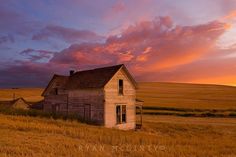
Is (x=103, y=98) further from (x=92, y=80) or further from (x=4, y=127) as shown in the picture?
(x=4, y=127)

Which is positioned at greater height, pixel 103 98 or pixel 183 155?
pixel 103 98

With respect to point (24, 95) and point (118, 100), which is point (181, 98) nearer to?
point (24, 95)

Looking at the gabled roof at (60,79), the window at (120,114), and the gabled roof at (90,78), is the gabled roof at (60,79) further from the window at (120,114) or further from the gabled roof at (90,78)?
the window at (120,114)

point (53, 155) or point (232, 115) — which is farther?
point (232, 115)

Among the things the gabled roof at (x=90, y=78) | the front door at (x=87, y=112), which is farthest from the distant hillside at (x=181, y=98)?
the front door at (x=87, y=112)

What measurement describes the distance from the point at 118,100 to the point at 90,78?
3617mm

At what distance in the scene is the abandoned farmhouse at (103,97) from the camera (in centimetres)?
3002

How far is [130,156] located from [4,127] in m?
10.2

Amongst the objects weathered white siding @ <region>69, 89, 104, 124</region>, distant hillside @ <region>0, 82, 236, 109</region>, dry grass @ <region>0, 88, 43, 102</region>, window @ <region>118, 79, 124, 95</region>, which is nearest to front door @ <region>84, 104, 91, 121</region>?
weathered white siding @ <region>69, 89, 104, 124</region>

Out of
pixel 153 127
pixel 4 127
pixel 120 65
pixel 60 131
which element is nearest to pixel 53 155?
pixel 60 131

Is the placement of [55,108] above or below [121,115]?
above

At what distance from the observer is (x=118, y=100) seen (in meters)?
31.0

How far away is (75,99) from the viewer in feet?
109

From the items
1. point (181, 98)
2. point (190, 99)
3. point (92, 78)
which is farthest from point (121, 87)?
point (181, 98)
